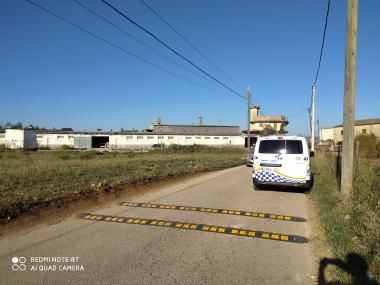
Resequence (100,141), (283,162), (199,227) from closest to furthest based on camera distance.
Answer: (199,227) < (283,162) < (100,141)

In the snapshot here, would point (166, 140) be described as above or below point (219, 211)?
above

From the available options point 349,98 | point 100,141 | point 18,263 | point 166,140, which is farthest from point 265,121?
point 18,263

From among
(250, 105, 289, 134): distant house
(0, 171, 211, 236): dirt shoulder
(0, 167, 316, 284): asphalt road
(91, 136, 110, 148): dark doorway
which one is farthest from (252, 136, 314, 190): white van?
(250, 105, 289, 134): distant house

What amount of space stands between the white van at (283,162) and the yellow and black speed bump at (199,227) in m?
4.84

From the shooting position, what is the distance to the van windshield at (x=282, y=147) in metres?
10.7

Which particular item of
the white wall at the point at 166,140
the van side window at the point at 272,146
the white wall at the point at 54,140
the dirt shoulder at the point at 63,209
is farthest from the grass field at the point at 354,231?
the white wall at the point at 54,140

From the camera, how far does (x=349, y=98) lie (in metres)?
8.68

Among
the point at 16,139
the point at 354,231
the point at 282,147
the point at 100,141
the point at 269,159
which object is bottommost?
the point at 354,231

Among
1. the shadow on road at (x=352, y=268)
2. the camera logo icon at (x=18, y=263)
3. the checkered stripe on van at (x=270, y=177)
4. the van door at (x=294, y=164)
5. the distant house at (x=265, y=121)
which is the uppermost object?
the distant house at (x=265, y=121)

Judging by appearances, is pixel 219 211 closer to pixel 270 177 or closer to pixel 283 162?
pixel 270 177

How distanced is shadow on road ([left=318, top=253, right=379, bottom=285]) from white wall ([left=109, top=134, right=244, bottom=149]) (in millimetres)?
63487

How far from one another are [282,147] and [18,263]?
28.7 feet

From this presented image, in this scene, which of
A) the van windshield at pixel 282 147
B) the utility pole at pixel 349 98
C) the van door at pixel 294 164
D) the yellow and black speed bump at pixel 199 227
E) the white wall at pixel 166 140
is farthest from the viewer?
the white wall at pixel 166 140

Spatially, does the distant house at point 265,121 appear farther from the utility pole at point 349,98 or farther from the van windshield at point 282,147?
the utility pole at point 349,98
